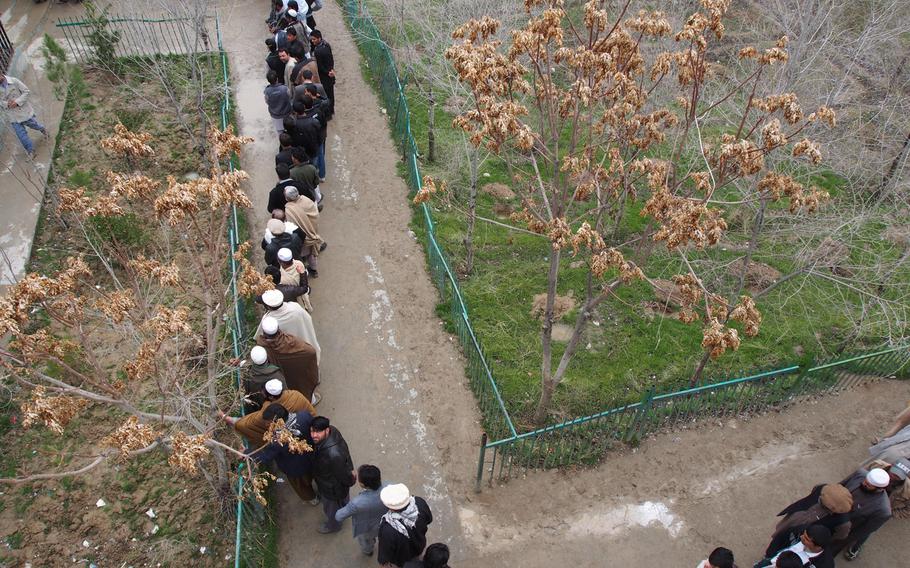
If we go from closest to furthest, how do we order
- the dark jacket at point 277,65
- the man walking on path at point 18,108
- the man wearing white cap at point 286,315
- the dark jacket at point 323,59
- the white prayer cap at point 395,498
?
the white prayer cap at point 395,498, the man wearing white cap at point 286,315, the man walking on path at point 18,108, the dark jacket at point 323,59, the dark jacket at point 277,65

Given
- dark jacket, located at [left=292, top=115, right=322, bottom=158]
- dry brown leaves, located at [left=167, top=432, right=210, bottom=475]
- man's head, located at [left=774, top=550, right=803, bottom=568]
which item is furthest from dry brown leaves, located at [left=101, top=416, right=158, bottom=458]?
dark jacket, located at [left=292, top=115, right=322, bottom=158]

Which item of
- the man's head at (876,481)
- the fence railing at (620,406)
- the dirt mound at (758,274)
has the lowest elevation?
the dirt mound at (758,274)

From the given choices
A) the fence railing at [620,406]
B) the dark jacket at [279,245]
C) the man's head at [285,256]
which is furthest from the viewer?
the dark jacket at [279,245]

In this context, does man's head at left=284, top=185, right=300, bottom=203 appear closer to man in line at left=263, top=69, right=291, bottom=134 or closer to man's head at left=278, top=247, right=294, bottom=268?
man's head at left=278, top=247, right=294, bottom=268

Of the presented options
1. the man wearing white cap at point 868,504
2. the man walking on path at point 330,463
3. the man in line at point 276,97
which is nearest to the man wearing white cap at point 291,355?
the man walking on path at point 330,463

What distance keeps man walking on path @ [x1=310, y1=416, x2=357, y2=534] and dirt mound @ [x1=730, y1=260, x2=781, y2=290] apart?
27.4 ft

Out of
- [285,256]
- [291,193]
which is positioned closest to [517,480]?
[285,256]

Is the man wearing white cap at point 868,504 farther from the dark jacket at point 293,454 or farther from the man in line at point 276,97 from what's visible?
the man in line at point 276,97

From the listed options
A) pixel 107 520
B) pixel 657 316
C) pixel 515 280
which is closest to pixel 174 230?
pixel 107 520

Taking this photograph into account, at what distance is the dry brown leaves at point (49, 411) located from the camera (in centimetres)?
480

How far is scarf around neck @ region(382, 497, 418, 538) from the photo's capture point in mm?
5770

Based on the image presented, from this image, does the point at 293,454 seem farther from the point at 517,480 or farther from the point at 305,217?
the point at 305,217

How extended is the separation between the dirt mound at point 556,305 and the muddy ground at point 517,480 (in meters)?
1.76

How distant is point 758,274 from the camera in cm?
1171
